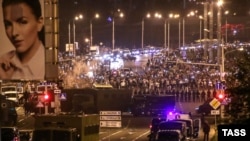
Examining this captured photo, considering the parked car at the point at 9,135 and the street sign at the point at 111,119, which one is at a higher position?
the street sign at the point at 111,119

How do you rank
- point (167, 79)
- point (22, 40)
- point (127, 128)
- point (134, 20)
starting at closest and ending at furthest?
point (22, 40), point (127, 128), point (167, 79), point (134, 20)

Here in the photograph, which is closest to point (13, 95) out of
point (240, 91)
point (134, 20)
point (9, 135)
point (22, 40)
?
point (9, 135)

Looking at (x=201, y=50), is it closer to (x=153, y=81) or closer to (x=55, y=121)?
(x=153, y=81)

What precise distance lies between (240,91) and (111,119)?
39.5 ft

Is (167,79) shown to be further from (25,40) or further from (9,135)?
(25,40)

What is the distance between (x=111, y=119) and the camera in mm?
25891

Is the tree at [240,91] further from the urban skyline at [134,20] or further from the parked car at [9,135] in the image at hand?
the urban skyline at [134,20]

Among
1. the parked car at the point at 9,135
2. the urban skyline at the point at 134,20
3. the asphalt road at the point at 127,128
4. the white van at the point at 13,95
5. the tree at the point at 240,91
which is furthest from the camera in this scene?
the urban skyline at the point at 134,20

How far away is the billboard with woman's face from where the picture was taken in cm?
1902

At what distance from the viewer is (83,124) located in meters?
28.4

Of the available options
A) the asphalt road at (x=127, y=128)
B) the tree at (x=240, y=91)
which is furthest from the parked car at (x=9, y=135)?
the tree at (x=240, y=91)

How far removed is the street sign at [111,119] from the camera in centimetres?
2581

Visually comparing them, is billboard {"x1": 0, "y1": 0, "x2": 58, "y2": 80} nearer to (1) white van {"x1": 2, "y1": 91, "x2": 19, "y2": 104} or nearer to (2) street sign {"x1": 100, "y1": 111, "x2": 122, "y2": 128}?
(2) street sign {"x1": 100, "y1": 111, "x2": 122, "y2": 128}

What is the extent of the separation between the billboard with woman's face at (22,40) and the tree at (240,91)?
19.8 ft
